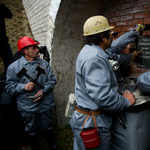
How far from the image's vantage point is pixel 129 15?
2.21m

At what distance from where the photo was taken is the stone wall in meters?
4.47

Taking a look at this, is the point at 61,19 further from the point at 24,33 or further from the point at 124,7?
the point at 24,33

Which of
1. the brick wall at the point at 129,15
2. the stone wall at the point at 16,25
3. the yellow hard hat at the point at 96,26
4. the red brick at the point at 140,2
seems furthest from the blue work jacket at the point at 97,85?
the stone wall at the point at 16,25

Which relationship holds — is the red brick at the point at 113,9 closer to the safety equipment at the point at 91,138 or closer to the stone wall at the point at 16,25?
the safety equipment at the point at 91,138

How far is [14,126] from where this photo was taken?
258 centimetres

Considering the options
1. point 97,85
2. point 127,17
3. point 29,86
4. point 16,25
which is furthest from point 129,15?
point 16,25

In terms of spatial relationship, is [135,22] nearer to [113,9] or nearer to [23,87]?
[113,9]

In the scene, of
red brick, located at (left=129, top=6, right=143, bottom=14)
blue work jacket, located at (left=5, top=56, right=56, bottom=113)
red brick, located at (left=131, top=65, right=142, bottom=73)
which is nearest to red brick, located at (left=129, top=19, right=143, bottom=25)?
red brick, located at (left=129, top=6, right=143, bottom=14)

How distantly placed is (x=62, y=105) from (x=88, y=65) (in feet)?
7.09

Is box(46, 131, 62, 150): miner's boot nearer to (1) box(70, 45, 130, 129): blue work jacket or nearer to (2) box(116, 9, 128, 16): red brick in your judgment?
(1) box(70, 45, 130, 129): blue work jacket

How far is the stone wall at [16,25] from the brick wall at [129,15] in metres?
3.10

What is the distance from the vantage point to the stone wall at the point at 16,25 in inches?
176

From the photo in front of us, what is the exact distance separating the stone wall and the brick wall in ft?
10.2

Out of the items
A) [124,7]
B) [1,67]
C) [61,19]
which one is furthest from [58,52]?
[1,67]
